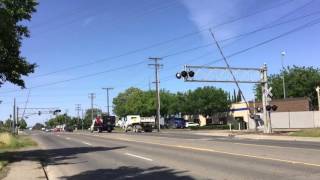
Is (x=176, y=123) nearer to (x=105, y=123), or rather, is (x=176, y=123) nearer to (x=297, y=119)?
(x=105, y=123)

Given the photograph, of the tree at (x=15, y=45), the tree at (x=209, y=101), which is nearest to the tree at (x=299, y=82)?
the tree at (x=209, y=101)

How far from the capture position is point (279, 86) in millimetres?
98062

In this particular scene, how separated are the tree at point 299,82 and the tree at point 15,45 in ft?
234

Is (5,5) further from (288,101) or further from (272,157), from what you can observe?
(288,101)

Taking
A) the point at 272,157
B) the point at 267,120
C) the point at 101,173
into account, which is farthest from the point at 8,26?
the point at 267,120

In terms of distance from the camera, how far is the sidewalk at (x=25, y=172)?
55.0 ft

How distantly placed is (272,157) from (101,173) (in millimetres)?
6760

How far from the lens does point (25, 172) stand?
1833 centimetres

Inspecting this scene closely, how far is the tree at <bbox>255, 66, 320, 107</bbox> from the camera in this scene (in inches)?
3629

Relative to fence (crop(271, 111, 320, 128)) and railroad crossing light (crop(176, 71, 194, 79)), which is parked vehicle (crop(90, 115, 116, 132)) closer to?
fence (crop(271, 111, 320, 128))

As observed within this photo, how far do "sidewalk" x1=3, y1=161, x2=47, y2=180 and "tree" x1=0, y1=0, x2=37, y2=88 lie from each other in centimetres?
534

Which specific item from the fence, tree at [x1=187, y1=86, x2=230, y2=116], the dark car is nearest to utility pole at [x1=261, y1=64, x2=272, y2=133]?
the fence

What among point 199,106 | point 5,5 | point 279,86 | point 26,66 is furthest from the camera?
point 199,106

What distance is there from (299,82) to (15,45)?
76.8 m
